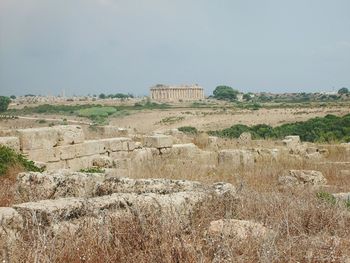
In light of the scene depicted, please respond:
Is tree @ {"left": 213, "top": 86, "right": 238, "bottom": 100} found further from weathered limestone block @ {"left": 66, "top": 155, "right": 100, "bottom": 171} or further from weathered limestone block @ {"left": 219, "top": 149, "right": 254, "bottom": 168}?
weathered limestone block @ {"left": 66, "top": 155, "right": 100, "bottom": 171}

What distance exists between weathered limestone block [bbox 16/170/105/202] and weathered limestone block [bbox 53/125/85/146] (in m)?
7.31

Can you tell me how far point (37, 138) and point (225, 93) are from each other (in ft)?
396

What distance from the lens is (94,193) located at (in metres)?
6.62

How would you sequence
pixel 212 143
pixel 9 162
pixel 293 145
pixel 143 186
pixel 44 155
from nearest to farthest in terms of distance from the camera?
pixel 143 186 → pixel 9 162 → pixel 44 155 → pixel 212 143 → pixel 293 145

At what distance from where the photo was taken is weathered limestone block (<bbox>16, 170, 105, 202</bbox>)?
20.7ft

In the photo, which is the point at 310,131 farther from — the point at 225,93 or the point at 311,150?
the point at 225,93

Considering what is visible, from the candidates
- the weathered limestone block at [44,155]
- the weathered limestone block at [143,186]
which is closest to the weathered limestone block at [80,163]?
the weathered limestone block at [44,155]

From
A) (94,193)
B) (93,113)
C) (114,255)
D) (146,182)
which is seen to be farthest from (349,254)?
(93,113)

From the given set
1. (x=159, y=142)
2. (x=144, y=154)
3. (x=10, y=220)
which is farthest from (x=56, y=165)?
(x=10, y=220)

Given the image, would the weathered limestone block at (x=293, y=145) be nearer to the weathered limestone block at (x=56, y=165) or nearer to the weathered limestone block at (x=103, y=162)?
the weathered limestone block at (x=103, y=162)

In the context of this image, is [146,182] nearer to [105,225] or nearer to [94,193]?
[94,193]

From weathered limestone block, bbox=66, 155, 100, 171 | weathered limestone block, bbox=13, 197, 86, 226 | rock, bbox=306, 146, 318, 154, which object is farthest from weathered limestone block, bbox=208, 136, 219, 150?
weathered limestone block, bbox=13, 197, 86, 226

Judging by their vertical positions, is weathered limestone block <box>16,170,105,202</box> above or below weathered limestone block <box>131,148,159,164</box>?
above

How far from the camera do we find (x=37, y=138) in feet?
43.3
